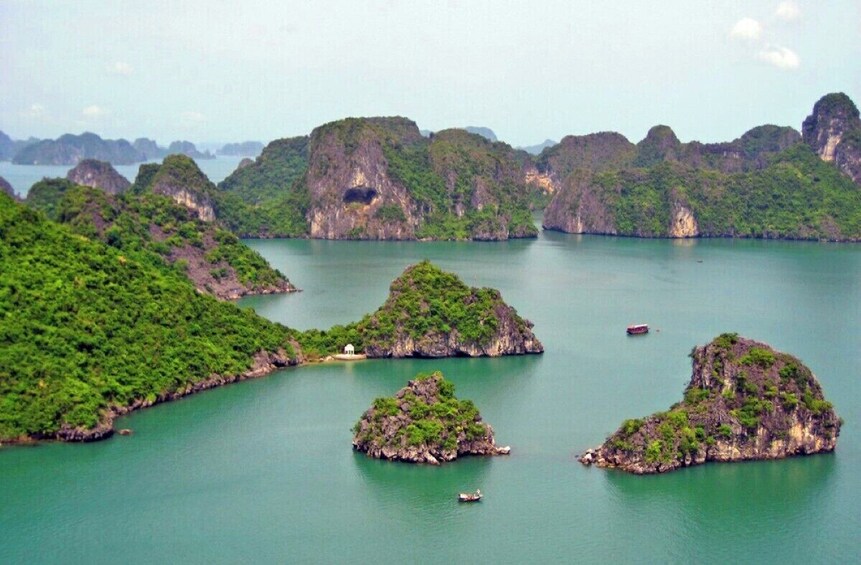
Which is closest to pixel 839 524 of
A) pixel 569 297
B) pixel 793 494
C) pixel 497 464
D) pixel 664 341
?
pixel 793 494

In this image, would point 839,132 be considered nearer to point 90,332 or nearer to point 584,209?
point 584,209

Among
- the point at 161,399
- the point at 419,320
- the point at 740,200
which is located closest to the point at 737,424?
the point at 419,320

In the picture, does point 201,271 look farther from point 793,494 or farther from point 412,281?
point 793,494

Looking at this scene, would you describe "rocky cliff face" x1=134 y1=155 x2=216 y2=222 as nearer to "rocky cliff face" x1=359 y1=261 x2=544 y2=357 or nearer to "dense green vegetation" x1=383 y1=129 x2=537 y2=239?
"dense green vegetation" x1=383 y1=129 x2=537 y2=239

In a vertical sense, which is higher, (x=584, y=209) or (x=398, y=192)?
(x=398, y=192)

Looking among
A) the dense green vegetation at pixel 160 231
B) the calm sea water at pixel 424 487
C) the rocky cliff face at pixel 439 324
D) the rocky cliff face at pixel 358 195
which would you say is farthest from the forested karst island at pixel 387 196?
the calm sea water at pixel 424 487

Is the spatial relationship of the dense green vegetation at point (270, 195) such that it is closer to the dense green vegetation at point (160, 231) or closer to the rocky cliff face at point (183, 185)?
the rocky cliff face at point (183, 185)
